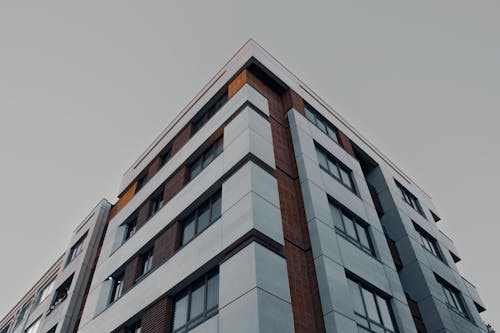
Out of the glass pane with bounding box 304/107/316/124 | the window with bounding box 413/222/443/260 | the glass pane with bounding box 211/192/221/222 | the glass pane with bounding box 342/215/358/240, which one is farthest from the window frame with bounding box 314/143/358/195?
the window with bounding box 413/222/443/260

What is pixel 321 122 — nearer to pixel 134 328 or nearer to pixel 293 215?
pixel 293 215

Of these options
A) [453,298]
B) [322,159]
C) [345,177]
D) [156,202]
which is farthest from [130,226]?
[453,298]

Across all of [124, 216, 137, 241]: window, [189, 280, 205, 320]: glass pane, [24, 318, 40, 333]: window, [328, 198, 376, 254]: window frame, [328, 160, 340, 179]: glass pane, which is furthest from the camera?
[24, 318, 40, 333]: window

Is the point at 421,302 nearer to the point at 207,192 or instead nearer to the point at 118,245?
the point at 207,192

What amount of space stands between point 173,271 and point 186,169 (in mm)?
6279

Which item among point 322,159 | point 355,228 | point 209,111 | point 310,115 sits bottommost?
point 355,228

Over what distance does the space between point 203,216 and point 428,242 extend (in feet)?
53.9

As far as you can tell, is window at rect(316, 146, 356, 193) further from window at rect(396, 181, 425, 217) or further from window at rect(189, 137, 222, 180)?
window at rect(396, 181, 425, 217)

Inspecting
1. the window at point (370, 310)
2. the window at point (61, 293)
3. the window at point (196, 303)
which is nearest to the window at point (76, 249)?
the window at point (61, 293)

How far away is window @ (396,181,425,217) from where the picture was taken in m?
26.7

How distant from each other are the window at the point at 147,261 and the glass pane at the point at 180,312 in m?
3.99

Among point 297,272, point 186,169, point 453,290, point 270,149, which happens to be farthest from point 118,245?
point 453,290

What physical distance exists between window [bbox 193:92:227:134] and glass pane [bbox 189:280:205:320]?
33.4 ft

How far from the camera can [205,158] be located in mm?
19125
